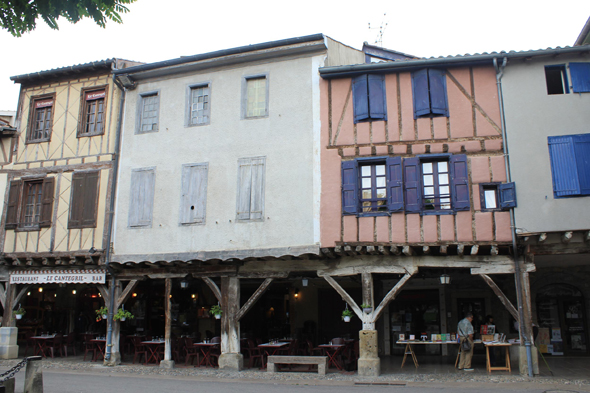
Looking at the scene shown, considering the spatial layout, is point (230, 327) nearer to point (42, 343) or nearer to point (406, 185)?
point (406, 185)

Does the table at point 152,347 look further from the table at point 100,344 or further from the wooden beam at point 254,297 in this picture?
the wooden beam at point 254,297

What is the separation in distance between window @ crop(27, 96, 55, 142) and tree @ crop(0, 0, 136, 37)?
400 inches

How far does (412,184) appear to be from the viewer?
37.1 ft

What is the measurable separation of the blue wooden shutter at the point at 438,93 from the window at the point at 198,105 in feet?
19.1

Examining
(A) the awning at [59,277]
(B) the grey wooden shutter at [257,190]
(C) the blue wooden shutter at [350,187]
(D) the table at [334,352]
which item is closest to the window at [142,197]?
(A) the awning at [59,277]

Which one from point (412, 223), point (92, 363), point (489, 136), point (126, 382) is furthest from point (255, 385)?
point (489, 136)

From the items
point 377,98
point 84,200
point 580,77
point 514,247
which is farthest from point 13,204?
point 580,77

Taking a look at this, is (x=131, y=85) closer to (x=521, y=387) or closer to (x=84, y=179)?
(x=84, y=179)

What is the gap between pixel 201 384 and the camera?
10391mm

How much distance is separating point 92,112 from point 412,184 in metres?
9.52

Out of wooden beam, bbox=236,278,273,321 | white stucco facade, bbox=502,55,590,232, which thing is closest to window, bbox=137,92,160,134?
wooden beam, bbox=236,278,273,321

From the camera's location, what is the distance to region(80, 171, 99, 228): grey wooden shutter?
1388cm

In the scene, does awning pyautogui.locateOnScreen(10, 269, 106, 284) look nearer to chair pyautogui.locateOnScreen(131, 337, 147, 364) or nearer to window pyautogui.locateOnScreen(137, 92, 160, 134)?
chair pyautogui.locateOnScreen(131, 337, 147, 364)

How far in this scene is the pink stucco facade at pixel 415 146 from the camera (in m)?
10.9
